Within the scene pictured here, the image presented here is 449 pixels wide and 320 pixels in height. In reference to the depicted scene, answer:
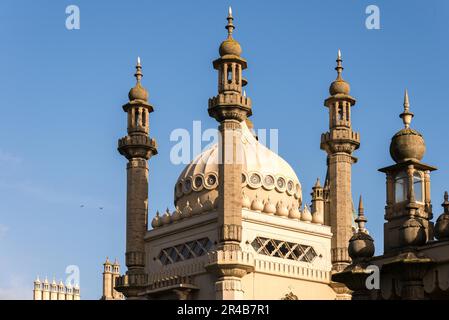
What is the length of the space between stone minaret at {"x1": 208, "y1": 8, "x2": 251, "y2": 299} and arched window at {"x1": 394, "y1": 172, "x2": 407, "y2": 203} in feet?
52.5

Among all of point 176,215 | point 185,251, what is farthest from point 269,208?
point 176,215

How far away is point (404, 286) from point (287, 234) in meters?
20.9

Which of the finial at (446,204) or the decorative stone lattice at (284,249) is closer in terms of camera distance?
the finial at (446,204)

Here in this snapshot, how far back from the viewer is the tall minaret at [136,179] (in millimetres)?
44250

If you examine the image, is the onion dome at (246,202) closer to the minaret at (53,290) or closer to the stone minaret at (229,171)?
the stone minaret at (229,171)

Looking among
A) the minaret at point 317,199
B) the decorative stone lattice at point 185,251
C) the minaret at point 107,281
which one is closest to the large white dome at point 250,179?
the decorative stone lattice at point 185,251

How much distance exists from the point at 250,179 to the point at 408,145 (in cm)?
Answer: 2097

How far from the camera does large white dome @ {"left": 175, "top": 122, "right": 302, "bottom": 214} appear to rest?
43.4 meters

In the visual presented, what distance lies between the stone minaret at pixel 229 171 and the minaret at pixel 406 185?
52.6ft

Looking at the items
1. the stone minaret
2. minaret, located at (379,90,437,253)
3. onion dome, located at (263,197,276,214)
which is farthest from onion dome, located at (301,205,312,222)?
minaret, located at (379,90,437,253)

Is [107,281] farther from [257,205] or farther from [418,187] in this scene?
[418,187]

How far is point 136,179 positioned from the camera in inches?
1793
